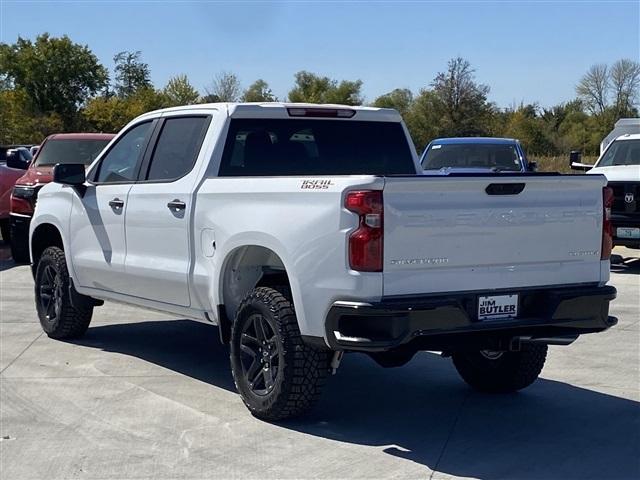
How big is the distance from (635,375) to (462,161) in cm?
821

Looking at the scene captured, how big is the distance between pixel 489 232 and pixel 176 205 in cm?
240

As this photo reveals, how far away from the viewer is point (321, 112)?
7379 millimetres

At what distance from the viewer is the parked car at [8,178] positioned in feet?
53.6

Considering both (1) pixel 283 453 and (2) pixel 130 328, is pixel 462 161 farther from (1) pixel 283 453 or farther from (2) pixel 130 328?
(1) pixel 283 453

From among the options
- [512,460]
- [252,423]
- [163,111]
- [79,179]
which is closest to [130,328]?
[79,179]

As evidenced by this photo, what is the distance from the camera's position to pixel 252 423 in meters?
6.29

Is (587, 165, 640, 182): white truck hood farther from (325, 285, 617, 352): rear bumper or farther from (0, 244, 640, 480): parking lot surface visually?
(325, 285, 617, 352): rear bumper

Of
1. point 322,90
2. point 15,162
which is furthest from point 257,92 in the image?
point 15,162

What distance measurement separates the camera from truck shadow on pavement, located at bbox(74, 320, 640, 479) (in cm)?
554

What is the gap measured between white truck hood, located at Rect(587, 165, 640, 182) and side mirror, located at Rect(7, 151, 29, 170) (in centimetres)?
931

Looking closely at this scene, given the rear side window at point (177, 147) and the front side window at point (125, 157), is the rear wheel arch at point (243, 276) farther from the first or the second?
the front side window at point (125, 157)

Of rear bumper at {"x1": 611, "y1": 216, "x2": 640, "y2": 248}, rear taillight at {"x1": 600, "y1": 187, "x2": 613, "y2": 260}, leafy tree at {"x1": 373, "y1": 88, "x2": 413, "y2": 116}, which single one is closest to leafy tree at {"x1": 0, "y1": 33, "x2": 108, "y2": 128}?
leafy tree at {"x1": 373, "y1": 88, "x2": 413, "y2": 116}

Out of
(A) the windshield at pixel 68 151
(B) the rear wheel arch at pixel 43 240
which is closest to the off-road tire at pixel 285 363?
Result: (B) the rear wheel arch at pixel 43 240

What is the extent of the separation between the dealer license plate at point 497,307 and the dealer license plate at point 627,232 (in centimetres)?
868
